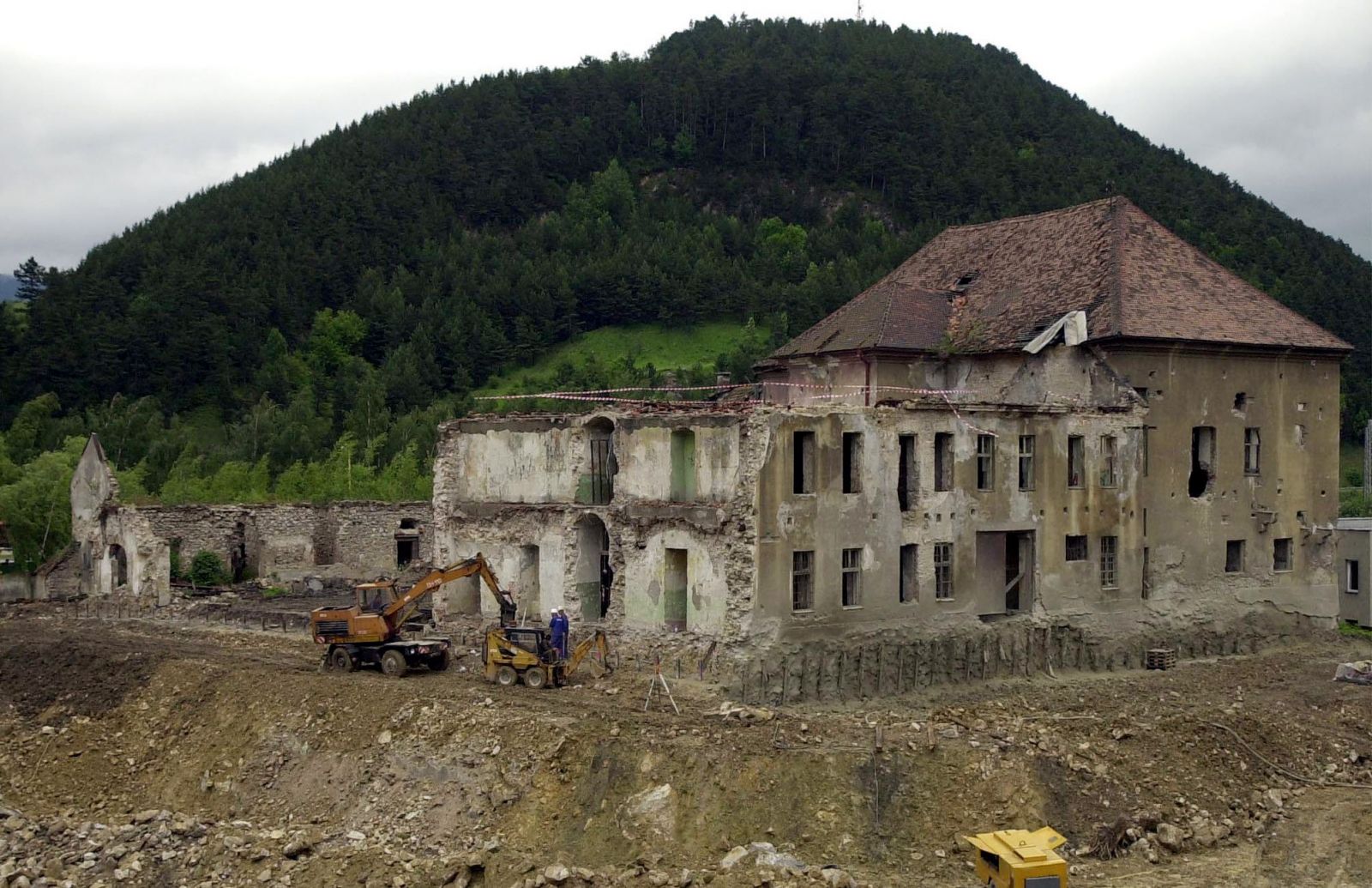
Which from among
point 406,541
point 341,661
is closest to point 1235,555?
point 341,661

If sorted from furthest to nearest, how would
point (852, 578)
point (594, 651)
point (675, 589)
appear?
point (594, 651), point (675, 589), point (852, 578)

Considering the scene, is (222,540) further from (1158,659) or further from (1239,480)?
(1239,480)

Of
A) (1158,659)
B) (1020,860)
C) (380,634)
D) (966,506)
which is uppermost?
(966,506)

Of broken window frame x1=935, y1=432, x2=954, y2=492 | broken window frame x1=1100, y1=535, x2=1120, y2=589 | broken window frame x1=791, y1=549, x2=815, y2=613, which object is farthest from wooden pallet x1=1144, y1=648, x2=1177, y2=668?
broken window frame x1=791, y1=549, x2=815, y2=613

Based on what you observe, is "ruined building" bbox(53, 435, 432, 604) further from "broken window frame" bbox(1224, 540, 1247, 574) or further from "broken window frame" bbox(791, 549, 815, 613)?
"broken window frame" bbox(1224, 540, 1247, 574)

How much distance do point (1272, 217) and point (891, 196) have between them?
28479 millimetres

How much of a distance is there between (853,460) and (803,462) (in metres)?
1.33

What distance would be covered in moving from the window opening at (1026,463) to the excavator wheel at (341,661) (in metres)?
16.5

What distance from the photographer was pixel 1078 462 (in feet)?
117

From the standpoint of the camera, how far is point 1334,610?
4044 centimetres

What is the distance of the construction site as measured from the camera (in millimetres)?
24531

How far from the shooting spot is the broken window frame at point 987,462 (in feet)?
111

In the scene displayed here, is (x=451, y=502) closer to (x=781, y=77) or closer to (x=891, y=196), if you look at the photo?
(x=891, y=196)

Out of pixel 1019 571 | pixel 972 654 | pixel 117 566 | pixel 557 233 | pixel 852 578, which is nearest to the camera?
pixel 852 578
